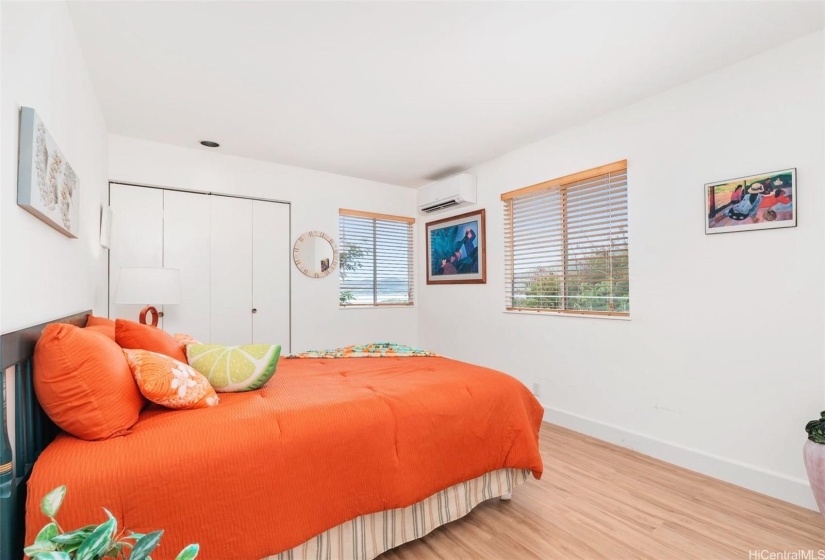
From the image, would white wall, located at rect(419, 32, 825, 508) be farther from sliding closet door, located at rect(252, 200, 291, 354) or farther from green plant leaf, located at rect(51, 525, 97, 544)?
green plant leaf, located at rect(51, 525, 97, 544)

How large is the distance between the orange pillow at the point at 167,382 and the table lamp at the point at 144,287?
148 centimetres

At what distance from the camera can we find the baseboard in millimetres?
2186

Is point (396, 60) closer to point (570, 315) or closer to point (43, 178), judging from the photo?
point (43, 178)

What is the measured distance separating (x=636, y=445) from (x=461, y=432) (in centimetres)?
176

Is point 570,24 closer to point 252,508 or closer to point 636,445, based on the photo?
point 252,508

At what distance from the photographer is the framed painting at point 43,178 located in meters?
1.33

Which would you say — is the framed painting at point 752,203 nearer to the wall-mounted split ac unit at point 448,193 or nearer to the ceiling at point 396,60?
the ceiling at point 396,60

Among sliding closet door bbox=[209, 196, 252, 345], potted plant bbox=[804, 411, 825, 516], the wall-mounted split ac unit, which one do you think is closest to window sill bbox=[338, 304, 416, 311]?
sliding closet door bbox=[209, 196, 252, 345]

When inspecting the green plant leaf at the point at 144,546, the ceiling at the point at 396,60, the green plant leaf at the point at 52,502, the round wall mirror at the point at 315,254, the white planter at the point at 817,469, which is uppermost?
the ceiling at the point at 396,60

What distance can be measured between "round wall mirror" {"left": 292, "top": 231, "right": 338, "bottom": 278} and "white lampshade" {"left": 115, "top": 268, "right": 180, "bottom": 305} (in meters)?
1.48

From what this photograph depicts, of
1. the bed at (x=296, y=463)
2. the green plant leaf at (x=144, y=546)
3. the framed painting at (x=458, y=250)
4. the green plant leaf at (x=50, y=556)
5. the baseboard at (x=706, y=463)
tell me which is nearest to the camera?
the green plant leaf at (x=50, y=556)

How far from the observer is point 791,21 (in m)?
2.05

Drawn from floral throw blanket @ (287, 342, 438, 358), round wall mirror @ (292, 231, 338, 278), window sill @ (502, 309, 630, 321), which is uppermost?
round wall mirror @ (292, 231, 338, 278)

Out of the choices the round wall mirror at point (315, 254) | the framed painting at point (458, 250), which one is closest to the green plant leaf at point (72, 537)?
the round wall mirror at point (315, 254)
